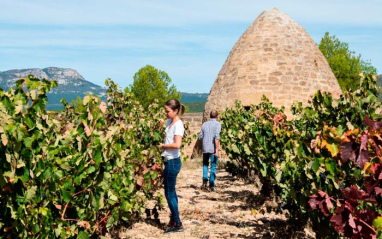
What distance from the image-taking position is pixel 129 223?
20.4 ft

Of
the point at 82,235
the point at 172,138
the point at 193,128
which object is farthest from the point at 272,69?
the point at 82,235

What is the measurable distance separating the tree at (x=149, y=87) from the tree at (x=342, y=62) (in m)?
19.2

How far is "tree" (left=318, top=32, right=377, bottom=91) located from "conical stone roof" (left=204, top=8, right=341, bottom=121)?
24.1m

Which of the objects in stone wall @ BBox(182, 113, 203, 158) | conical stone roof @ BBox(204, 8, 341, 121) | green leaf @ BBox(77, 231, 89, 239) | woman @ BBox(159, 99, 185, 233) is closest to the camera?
green leaf @ BBox(77, 231, 89, 239)

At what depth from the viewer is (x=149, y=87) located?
5409 cm

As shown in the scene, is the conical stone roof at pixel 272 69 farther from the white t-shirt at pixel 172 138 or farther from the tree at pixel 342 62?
the tree at pixel 342 62

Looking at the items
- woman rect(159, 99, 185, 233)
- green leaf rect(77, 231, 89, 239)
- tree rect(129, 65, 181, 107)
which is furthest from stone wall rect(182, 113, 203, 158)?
tree rect(129, 65, 181, 107)

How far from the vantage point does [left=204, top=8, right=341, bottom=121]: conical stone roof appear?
1650cm

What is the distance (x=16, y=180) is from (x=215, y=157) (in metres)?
6.59

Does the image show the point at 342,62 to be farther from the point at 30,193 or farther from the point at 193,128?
the point at 30,193

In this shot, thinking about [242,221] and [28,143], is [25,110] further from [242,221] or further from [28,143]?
[242,221]

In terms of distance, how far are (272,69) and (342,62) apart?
28.9m

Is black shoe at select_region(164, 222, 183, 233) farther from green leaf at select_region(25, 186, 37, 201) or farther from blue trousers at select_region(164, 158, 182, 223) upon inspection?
green leaf at select_region(25, 186, 37, 201)

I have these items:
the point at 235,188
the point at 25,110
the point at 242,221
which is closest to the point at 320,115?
the point at 242,221
